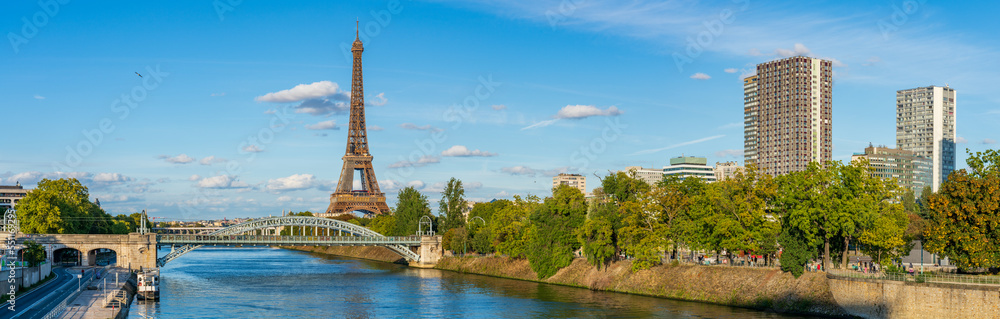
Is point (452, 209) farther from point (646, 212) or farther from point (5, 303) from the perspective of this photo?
point (5, 303)

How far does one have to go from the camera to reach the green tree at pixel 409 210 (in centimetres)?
11681

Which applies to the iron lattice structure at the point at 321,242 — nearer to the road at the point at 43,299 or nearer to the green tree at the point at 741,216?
the road at the point at 43,299

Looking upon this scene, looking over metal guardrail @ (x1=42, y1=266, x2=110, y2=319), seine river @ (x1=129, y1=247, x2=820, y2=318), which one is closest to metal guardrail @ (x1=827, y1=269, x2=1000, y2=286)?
seine river @ (x1=129, y1=247, x2=820, y2=318)

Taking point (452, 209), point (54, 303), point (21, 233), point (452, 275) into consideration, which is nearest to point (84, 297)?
point (54, 303)

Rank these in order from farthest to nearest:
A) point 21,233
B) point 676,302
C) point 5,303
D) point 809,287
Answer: point 21,233
point 676,302
point 809,287
point 5,303

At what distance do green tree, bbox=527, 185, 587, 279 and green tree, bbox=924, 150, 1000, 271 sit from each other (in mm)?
32580

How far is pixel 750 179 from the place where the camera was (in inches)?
2432

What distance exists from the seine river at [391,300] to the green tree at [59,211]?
13.2 m

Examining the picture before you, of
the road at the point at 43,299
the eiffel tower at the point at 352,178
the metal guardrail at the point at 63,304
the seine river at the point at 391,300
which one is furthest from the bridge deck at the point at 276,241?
the eiffel tower at the point at 352,178

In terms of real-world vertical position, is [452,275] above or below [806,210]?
below

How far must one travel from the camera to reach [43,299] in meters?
52.5

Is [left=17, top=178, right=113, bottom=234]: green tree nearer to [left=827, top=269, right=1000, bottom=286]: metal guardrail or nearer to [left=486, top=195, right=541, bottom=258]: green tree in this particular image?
[left=486, top=195, right=541, bottom=258]: green tree

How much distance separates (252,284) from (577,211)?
100 ft

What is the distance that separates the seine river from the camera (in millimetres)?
55125
